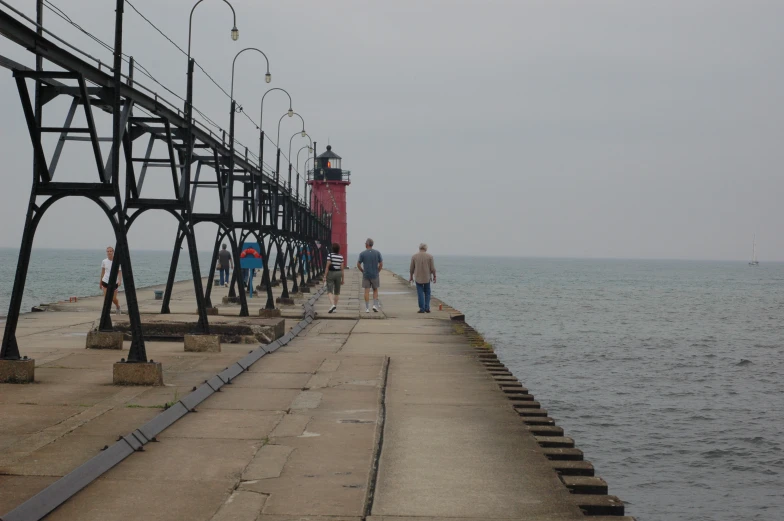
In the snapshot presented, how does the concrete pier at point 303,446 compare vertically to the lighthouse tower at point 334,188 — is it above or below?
below

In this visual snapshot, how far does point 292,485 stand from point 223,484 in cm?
51

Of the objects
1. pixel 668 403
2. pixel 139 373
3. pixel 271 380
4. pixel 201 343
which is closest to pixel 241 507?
pixel 139 373

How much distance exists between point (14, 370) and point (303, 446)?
4796 millimetres

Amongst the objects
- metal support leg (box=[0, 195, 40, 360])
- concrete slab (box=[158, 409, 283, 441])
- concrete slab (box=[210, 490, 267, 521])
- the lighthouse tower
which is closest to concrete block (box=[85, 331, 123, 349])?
metal support leg (box=[0, 195, 40, 360])

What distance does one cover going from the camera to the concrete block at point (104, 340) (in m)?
15.0

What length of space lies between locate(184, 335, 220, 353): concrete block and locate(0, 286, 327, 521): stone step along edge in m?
2.57

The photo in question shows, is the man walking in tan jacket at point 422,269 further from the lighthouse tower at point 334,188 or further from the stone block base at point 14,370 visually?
the lighthouse tower at point 334,188

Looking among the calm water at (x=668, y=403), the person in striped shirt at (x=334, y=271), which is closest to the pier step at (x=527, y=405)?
the calm water at (x=668, y=403)

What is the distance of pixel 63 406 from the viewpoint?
962cm

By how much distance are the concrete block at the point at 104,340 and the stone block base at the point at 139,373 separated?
397cm

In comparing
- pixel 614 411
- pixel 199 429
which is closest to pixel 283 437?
pixel 199 429

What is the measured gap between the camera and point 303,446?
8.09 meters

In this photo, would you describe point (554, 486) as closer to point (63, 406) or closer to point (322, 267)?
point (63, 406)

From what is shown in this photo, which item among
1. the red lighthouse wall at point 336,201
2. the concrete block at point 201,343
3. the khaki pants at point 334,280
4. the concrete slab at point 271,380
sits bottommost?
the concrete slab at point 271,380
